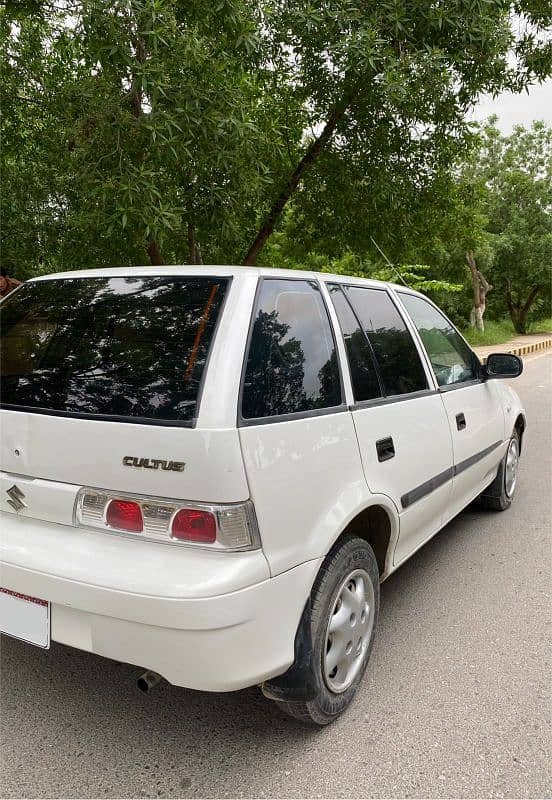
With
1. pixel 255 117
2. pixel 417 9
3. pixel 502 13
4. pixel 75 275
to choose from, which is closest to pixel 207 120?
pixel 255 117

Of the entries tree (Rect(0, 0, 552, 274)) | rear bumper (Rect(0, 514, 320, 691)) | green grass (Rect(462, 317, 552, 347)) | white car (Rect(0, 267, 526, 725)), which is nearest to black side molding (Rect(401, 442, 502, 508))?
white car (Rect(0, 267, 526, 725))

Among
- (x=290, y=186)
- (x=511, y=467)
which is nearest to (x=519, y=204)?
(x=290, y=186)

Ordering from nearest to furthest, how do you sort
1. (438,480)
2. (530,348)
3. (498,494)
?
(438,480), (498,494), (530,348)

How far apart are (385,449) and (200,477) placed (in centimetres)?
107

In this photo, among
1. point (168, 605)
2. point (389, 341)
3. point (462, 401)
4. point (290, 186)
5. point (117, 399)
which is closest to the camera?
A: point (168, 605)

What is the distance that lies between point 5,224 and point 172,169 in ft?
9.74

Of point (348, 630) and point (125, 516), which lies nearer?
point (125, 516)

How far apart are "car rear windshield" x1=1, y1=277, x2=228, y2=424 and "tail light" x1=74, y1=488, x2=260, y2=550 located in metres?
0.28

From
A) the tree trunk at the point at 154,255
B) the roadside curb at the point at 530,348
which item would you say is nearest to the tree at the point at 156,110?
the tree trunk at the point at 154,255

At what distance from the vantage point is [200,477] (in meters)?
1.88

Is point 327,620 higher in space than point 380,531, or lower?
lower

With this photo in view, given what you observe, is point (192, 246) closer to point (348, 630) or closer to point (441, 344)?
point (441, 344)

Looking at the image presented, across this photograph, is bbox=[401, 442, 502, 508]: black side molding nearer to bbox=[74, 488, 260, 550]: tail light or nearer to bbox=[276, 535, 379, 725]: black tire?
bbox=[276, 535, 379, 725]: black tire

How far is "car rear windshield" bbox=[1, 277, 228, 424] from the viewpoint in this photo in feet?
6.78
